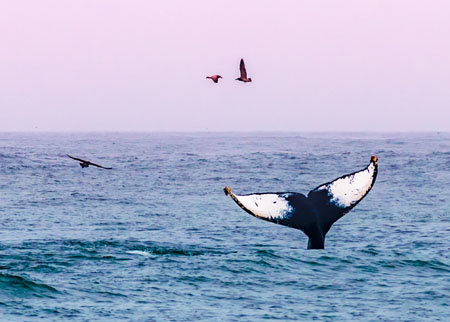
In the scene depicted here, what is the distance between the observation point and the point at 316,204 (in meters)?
13.4

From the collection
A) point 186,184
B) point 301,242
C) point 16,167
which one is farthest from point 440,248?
point 16,167

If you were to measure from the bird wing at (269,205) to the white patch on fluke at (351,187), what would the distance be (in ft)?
2.32

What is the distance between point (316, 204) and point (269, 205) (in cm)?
91

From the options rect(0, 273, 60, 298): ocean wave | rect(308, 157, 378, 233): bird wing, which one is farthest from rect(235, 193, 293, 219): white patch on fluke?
rect(0, 273, 60, 298): ocean wave

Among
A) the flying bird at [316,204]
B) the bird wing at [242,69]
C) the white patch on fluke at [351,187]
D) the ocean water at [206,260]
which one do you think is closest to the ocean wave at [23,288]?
the ocean water at [206,260]

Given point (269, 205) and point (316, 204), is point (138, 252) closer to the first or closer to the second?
point (316, 204)

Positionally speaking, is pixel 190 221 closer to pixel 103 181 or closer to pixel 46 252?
pixel 46 252

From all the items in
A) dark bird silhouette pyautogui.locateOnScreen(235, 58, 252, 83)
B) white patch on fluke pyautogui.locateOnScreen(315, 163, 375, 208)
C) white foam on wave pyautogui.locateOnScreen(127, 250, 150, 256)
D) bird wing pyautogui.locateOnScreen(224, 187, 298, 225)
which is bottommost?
white foam on wave pyautogui.locateOnScreen(127, 250, 150, 256)

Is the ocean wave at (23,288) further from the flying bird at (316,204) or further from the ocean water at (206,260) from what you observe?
the flying bird at (316,204)

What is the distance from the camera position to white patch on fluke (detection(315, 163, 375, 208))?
1270 centimetres

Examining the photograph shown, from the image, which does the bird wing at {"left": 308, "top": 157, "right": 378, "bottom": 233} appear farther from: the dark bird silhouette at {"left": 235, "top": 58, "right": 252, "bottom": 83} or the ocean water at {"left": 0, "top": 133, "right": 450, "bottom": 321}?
the dark bird silhouette at {"left": 235, "top": 58, "right": 252, "bottom": 83}

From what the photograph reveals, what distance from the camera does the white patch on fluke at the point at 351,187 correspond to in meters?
12.7

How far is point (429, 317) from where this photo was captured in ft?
64.4

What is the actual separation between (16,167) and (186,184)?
2808cm
